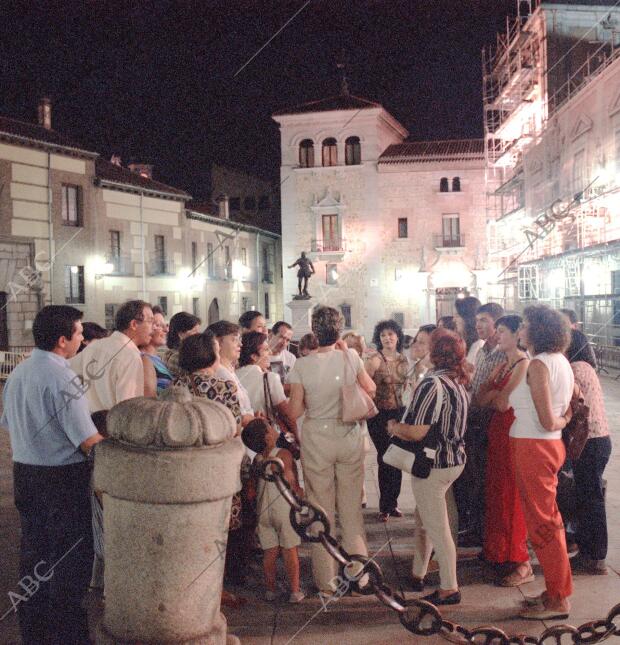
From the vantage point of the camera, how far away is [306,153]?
125ft

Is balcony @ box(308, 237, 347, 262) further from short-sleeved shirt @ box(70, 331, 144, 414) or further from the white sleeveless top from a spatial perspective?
the white sleeveless top

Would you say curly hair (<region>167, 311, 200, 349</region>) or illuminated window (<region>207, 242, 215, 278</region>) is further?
illuminated window (<region>207, 242, 215, 278</region>)

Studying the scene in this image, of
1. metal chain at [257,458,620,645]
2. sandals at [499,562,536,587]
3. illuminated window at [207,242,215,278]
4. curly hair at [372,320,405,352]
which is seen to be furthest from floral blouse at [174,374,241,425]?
illuminated window at [207,242,215,278]

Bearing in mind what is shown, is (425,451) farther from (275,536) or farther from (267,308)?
(267,308)

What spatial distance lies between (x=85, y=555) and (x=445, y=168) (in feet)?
114

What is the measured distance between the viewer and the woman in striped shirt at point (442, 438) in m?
4.40

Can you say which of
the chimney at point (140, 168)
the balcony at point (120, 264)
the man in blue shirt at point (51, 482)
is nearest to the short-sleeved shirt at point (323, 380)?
the man in blue shirt at point (51, 482)

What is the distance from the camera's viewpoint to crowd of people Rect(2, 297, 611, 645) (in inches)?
154

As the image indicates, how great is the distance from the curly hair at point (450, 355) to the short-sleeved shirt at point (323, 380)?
0.60 metres

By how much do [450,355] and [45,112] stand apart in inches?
1150

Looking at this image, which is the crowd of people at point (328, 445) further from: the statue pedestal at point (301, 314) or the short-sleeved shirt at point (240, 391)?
the statue pedestal at point (301, 314)

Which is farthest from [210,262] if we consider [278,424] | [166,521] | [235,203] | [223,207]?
[166,521]

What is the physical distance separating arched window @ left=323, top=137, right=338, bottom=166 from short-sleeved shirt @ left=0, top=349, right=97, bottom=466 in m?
34.6

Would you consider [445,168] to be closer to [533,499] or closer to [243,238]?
[243,238]
